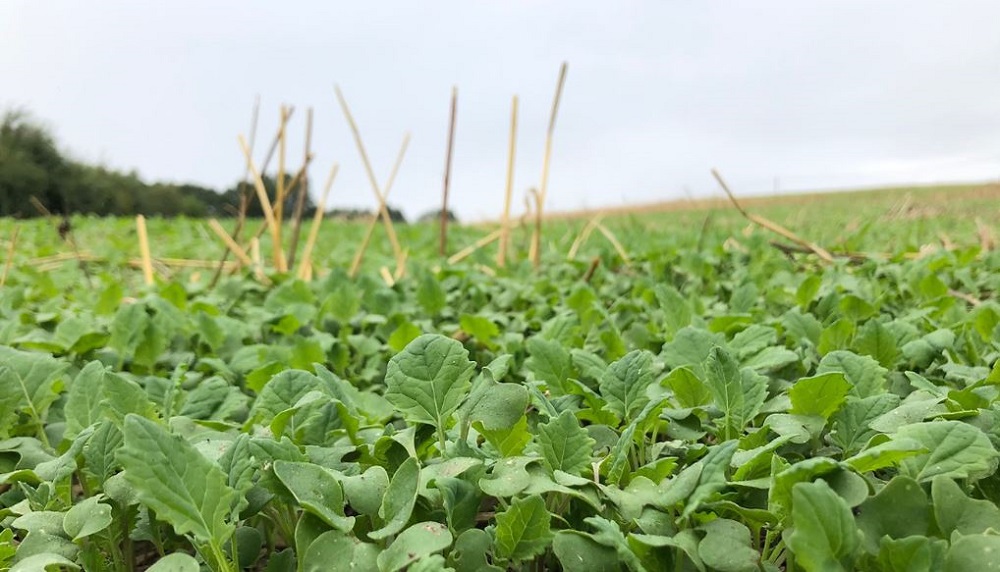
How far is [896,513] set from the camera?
628mm

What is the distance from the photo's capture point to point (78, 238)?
6332 millimetres

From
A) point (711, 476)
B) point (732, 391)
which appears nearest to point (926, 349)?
point (732, 391)

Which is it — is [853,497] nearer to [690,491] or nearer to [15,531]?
[690,491]

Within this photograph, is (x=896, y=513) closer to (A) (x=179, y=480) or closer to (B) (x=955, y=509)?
(B) (x=955, y=509)

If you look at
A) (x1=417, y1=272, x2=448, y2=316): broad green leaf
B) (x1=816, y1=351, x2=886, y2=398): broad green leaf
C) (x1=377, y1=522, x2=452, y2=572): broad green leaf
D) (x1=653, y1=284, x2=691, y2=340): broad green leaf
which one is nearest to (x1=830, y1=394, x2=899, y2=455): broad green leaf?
(x1=816, y1=351, x2=886, y2=398): broad green leaf

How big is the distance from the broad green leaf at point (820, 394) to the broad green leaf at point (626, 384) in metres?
0.18

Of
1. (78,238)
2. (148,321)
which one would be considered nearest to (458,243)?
(78,238)

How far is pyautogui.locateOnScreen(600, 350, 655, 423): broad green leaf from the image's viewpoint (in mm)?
937

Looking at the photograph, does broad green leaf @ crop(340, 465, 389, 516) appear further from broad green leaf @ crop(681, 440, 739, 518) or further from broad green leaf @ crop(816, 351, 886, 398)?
broad green leaf @ crop(816, 351, 886, 398)

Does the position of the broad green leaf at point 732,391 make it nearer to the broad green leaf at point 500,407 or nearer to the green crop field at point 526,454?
the green crop field at point 526,454

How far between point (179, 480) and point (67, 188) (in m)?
16.1

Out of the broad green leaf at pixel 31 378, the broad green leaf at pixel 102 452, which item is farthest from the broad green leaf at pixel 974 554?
the broad green leaf at pixel 31 378

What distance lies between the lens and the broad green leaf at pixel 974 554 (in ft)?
1.87

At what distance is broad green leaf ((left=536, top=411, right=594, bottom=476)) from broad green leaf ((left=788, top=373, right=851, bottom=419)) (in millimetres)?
277
